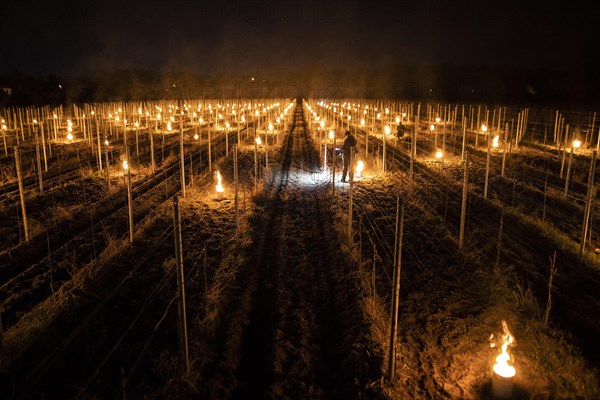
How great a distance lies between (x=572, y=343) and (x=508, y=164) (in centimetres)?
1228

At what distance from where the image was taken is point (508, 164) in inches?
640

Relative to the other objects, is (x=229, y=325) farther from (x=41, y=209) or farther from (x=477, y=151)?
(x=477, y=151)

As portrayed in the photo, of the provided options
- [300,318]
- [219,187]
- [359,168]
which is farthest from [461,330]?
[359,168]

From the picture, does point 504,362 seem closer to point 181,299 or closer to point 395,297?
point 395,297

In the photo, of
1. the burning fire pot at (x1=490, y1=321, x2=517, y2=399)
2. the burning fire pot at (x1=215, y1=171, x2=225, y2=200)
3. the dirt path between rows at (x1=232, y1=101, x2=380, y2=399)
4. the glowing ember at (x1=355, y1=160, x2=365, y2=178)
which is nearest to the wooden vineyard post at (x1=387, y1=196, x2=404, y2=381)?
the dirt path between rows at (x1=232, y1=101, x2=380, y2=399)

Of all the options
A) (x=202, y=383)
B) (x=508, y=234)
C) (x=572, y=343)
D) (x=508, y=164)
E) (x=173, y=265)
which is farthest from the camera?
(x=508, y=164)

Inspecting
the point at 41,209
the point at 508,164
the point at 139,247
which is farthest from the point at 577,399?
the point at 508,164

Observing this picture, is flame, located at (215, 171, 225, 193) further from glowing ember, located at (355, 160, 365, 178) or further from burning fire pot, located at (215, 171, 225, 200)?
glowing ember, located at (355, 160, 365, 178)

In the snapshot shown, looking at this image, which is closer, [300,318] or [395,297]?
[395,297]

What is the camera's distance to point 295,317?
589cm

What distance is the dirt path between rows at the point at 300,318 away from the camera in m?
4.57

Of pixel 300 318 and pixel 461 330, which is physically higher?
pixel 461 330

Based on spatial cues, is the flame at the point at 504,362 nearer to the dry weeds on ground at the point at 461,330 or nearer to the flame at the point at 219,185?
the dry weeds on ground at the point at 461,330

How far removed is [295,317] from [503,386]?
2569mm
